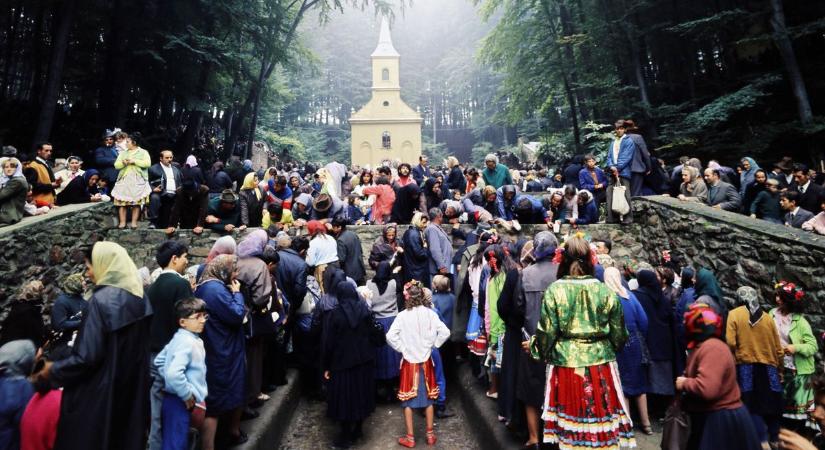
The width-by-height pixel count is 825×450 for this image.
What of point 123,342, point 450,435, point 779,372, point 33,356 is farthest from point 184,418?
point 779,372

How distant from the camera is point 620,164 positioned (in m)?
8.77

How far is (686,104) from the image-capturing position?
42.3ft

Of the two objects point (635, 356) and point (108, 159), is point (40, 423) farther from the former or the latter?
point (108, 159)

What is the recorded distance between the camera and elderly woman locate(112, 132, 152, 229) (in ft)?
26.7

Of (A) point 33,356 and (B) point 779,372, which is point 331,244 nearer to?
(A) point 33,356

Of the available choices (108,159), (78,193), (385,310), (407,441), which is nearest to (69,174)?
(78,193)

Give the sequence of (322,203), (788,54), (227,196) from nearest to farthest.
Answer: (322,203) → (227,196) → (788,54)

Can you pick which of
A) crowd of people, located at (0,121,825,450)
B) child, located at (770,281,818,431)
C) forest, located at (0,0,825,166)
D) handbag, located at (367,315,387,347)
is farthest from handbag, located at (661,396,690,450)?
forest, located at (0,0,825,166)

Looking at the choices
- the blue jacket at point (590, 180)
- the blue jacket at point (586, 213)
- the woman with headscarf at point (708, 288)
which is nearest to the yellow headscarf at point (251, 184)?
the blue jacket at point (586, 213)

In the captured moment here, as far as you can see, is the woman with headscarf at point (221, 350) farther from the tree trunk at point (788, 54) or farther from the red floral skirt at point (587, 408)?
the tree trunk at point (788, 54)

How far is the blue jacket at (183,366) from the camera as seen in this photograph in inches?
133

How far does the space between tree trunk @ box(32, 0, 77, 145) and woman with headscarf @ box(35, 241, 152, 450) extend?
30.4ft

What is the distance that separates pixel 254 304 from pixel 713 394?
13.2ft

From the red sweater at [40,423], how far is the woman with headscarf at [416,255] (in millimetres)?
4478
